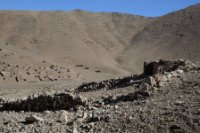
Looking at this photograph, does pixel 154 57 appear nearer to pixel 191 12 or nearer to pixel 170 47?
pixel 170 47

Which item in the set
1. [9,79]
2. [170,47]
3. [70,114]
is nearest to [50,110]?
[70,114]

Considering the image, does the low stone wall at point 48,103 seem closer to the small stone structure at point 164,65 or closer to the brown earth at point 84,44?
the small stone structure at point 164,65

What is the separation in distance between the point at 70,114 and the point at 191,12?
229 ft

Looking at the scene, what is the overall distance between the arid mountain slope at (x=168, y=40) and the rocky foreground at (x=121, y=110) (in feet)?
151

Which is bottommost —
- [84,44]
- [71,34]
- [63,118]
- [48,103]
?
[63,118]

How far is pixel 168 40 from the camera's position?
73.0 metres

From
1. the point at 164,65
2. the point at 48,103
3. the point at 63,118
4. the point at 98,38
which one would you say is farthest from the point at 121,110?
the point at 98,38

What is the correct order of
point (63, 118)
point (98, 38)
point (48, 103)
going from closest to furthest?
point (63, 118) → point (48, 103) → point (98, 38)

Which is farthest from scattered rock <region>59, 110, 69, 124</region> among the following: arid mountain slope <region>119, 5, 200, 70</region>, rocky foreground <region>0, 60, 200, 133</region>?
arid mountain slope <region>119, 5, 200, 70</region>

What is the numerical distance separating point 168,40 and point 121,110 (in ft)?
202

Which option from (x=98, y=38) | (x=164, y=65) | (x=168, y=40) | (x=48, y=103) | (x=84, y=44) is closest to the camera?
(x=48, y=103)

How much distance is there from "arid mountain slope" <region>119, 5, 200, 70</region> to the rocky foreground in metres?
45.9

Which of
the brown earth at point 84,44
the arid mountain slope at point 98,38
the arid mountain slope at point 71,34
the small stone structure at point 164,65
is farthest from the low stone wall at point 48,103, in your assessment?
the arid mountain slope at point 71,34

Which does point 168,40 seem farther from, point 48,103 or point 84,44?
point 48,103
